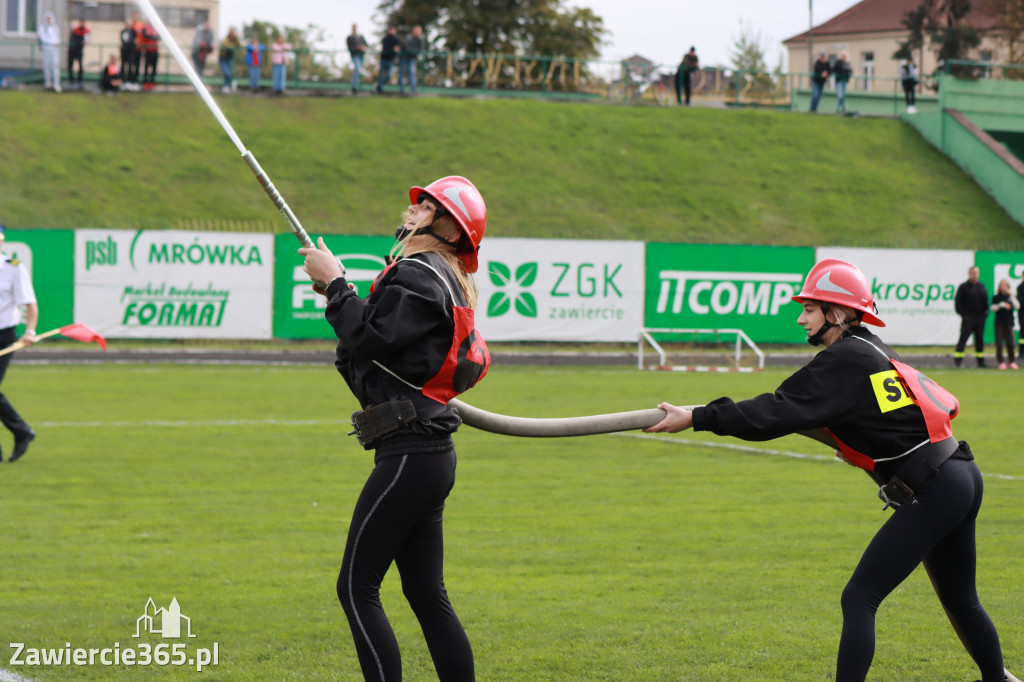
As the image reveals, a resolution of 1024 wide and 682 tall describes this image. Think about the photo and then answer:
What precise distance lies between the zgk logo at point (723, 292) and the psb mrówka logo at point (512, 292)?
2.94 m

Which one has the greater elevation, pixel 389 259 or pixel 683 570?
pixel 389 259

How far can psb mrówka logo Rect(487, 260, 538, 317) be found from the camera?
2634 centimetres

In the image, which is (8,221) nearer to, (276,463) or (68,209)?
(68,209)

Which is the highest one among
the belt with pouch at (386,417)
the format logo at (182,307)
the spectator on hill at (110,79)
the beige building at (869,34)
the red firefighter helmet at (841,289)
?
the beige building at (869,34)

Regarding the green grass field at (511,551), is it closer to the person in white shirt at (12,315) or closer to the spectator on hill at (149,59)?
the person in white shirt at (12,315)

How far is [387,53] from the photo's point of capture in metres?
40.5

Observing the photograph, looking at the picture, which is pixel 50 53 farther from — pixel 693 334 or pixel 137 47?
pixel 693 334

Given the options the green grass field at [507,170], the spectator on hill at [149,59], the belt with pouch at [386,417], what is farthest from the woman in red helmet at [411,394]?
the spectator on hill at [149,59]

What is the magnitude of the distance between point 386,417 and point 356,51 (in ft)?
125

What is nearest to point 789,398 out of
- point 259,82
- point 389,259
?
point 389,259

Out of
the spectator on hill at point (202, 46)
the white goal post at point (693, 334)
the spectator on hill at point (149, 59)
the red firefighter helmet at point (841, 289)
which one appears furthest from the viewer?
the spectator on hill at point (149, 59)

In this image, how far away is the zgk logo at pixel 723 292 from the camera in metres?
27.3

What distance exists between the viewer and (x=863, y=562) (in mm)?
4762

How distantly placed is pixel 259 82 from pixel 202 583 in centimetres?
3640
